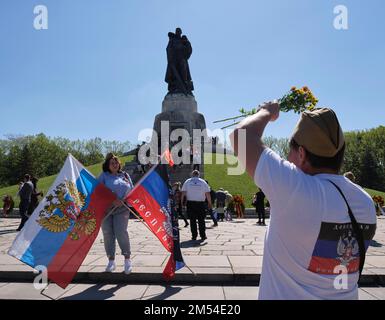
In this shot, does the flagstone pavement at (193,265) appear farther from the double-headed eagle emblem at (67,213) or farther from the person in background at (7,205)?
the person in background at (7,205)

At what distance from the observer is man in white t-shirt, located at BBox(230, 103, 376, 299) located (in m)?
1.56

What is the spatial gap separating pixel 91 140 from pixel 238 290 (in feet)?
264

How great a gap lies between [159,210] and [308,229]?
13.3 feet

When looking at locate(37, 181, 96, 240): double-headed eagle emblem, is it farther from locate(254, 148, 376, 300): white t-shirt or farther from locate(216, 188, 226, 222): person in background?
locate(216, 188, 226, 222): person in background

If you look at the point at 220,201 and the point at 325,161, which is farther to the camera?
the point at 220,201

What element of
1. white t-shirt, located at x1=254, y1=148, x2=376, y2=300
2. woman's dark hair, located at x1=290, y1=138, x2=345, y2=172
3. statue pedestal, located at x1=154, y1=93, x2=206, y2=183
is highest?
statue pedestal, located at x1=154, y1=93, x2=206, y2=183

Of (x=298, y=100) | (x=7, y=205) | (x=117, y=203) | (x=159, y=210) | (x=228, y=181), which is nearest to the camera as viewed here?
(x=298, y=100)

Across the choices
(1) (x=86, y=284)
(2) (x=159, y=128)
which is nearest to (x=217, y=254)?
(1) (x=86, y=284)

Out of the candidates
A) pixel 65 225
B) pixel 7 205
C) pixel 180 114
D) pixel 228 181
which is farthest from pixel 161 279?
pixel 180 114

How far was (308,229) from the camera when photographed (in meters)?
1.55

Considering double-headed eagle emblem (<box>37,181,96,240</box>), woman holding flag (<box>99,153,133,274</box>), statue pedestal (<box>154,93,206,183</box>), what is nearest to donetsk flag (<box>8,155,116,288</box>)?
double-headed eagle emblem (<box>37,181,96,240</box>)

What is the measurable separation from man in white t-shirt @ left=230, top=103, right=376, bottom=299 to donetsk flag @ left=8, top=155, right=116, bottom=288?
3.61 m

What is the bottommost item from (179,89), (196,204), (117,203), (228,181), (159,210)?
(228,181)

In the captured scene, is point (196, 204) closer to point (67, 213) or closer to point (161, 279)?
point (161, 279)
